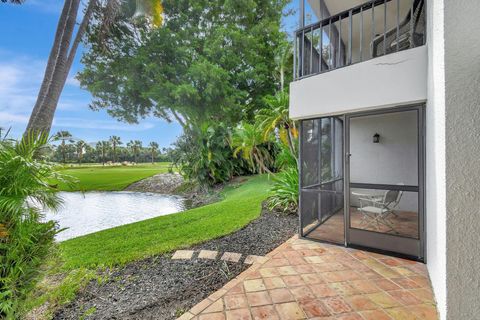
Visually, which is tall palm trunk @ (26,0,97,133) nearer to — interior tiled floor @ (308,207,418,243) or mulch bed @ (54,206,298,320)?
mulch bed @ (54,206,298,320)

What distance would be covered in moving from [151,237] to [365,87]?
545cm

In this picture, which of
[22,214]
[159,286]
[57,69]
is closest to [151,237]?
[159,286]

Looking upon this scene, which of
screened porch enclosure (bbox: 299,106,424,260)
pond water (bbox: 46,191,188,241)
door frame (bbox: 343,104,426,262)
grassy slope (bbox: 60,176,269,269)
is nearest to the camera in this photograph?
door frame (bbox: 343,104,426,262)

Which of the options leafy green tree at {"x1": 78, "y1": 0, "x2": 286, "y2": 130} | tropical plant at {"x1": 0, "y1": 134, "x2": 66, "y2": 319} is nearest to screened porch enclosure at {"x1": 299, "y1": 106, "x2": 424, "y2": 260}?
tropical plant at {"x1": 0, "y1": 134, "x2": 66, "y2": 319}

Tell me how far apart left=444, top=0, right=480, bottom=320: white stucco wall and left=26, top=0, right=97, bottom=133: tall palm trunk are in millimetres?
7692

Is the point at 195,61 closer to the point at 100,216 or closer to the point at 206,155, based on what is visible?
the point at 206,155

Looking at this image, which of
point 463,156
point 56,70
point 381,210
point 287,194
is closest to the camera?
point 463,156

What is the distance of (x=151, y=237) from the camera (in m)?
5.84

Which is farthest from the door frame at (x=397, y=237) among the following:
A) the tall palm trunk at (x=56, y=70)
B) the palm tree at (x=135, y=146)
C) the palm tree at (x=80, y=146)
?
the palm tree at (x=135, y=146)

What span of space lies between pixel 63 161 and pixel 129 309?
2.09 m

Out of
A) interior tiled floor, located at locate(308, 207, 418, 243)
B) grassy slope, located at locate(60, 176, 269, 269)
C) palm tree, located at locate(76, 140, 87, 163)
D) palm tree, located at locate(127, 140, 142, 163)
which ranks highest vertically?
palm tree, located at locate(127, 140, 142, 163)

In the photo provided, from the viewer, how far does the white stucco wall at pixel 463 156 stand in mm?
2018

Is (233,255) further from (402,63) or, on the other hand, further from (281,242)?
(402,63)

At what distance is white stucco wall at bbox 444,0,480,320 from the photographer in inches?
79.4
